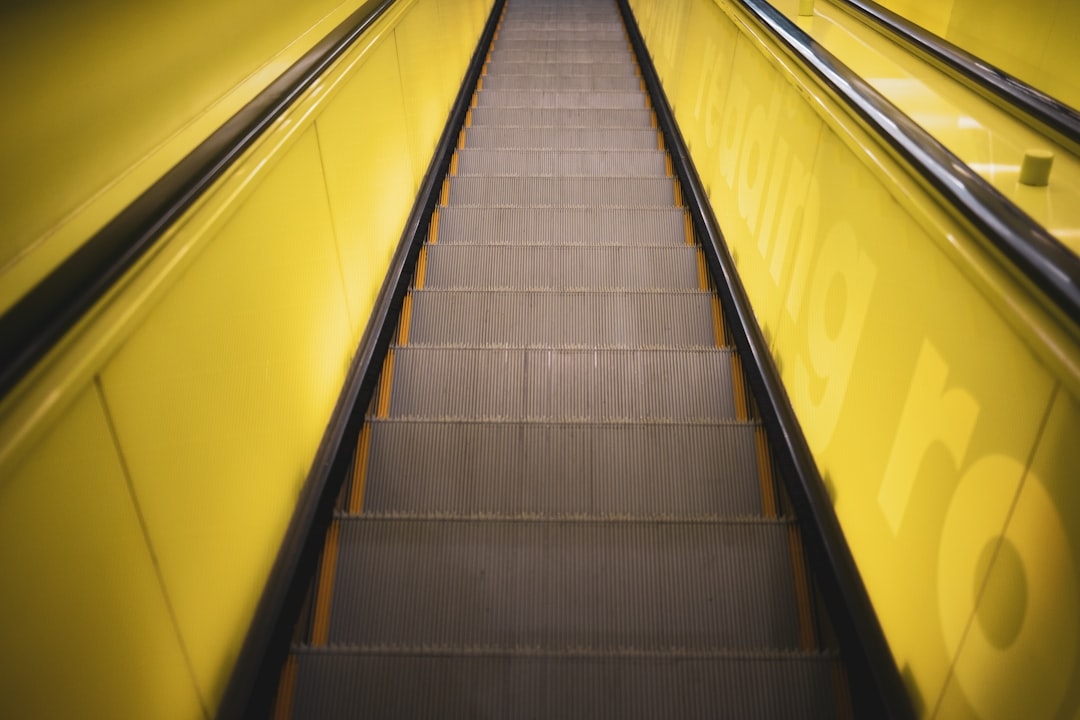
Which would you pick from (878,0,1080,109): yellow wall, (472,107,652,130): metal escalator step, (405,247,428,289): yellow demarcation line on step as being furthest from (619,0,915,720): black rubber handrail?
(472,107,652,130): metal escalator step

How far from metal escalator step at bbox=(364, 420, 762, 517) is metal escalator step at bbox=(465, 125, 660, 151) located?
2.89 metres

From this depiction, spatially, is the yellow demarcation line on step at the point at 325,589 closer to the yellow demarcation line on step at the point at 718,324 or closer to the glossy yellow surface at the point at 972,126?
the yellow demarcation line on step at the point at 718,324

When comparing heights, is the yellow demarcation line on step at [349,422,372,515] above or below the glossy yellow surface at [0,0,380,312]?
below

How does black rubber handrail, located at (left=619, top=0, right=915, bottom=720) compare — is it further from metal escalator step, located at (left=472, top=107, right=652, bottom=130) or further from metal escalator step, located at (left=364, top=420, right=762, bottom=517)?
metal escalator step, located at (left=472, top=107, right=652, bottom=130)

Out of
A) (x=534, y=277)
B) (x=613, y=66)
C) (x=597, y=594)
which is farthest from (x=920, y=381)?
(x=613, y=66)

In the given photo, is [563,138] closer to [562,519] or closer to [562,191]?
[562,191]

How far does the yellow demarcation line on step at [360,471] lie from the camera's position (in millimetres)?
2629

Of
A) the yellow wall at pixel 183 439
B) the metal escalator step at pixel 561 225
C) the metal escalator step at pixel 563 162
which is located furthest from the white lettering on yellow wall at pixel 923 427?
the metal escalator step at pixel 563 162

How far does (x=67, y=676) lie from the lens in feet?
3.87

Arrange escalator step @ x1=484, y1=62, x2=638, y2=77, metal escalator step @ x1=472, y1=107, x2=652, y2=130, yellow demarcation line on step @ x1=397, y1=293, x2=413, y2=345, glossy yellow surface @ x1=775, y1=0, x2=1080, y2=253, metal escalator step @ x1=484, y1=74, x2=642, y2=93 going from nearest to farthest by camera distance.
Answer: glossy yellow surface @ x1=775, y1=0, x2=1080, y2=253
yellow demarcation line on step @ x1=397, y1=293, x2=413, y2=345
metal escalator step @ x1=472, y1=107, x2=652, y2=130
metal escalator step @ x1=484, y1=74, x2=642, y2=93
escalator step @ x1=484, y1=62, x2=638, y2=77

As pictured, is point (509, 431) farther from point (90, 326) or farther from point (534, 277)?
point (90, 326)

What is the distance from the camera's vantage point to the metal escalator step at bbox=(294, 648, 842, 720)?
2.04 meters

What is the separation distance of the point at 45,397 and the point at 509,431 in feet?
6.18

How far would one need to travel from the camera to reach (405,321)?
11.2 feet
